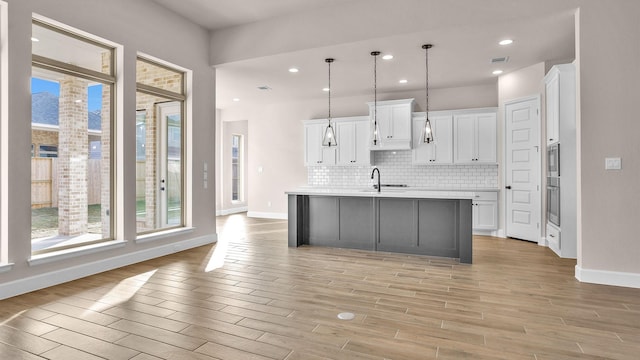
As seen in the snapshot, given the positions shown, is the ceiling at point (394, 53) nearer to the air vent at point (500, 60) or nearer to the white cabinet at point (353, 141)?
the air vent at point (500, 60)

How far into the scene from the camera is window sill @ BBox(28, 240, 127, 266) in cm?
351

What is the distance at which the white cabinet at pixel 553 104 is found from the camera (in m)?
4.95

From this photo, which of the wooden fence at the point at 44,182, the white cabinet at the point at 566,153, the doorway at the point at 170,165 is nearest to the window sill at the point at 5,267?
the wooden fence at the point at 44,182

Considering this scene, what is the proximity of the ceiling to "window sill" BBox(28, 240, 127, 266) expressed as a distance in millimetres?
3136

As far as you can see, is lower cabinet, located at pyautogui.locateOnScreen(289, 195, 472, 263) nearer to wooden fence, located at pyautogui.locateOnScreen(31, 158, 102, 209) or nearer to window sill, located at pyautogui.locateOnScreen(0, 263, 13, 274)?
wooden fence, located at pyautogui.locateOnScreen(31, 158, 102, 209)

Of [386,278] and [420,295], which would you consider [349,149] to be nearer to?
[386,278]

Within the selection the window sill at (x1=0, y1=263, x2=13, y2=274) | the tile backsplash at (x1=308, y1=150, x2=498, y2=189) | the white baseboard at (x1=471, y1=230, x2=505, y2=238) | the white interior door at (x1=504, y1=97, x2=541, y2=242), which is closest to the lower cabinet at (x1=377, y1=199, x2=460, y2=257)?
the white interior door at (x1=504, y1=97, x2=541, y2=242)

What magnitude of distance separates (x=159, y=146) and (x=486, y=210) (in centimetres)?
568

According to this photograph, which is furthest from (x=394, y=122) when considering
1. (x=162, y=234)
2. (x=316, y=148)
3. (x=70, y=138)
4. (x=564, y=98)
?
(x=70, y=138)

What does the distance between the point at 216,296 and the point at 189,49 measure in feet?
12.5

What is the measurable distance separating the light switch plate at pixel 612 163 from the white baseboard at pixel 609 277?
1066 mm

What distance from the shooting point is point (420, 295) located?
3297 millimetres

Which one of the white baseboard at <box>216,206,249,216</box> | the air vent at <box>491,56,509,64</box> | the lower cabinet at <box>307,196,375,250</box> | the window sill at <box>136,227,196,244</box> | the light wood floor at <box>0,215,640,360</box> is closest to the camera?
the light wood floor at <box>0,215,640,360</box>

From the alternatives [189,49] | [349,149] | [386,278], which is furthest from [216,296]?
[349,149]
